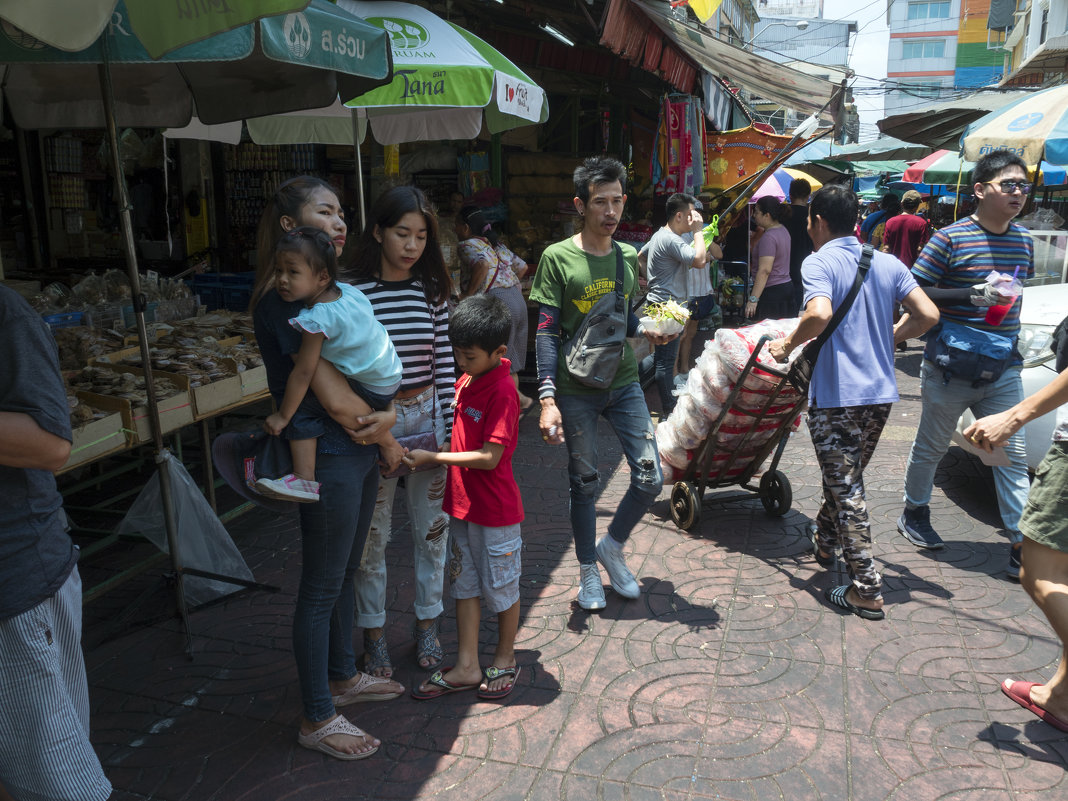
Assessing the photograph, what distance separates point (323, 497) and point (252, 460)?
0.89 feet

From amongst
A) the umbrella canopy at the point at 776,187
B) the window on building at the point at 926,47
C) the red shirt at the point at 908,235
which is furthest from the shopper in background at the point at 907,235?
the window on building at the point at 926,47

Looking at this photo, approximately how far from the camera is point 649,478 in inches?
154

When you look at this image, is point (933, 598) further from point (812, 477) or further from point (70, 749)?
point (70, 749)

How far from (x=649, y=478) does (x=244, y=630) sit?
2.13m

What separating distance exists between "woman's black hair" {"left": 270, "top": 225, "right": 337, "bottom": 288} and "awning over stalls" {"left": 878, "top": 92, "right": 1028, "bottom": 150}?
Answer: 8544 millimetres

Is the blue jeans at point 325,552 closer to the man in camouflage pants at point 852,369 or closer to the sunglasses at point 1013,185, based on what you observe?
the man in camouflage pants at point 852,369

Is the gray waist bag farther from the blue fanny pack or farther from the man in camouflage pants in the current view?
the blue fanny pack

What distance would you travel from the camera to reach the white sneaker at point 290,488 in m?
2.61

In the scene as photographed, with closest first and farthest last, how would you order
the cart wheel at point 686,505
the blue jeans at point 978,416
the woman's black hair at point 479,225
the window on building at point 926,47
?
the blue jeans at point 978,416 → the cart wheel at point 686,505 → the woman's black hair at point 479,225 → the window on building at point 926,47

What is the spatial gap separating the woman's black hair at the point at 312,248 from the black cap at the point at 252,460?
0.59m

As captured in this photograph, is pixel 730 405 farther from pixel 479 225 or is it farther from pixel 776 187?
pixel 776 187

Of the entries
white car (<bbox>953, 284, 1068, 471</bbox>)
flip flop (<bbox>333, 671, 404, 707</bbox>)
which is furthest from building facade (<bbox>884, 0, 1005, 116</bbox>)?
flip flop (<bbox>333, 671, 404, 707</bbox>)

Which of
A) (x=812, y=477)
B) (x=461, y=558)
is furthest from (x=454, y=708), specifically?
(x=812, y=477)

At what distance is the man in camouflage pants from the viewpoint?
13.0 feet
